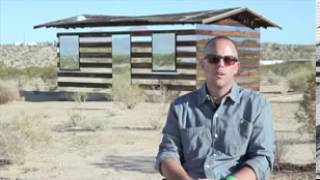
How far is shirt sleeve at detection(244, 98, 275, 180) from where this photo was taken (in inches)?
153

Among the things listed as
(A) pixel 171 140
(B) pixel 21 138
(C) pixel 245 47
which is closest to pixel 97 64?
(C) pixel 245 47

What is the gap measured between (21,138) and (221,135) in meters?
6.42

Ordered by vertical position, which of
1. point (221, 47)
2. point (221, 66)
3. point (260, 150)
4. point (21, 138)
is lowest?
point (21, 138)

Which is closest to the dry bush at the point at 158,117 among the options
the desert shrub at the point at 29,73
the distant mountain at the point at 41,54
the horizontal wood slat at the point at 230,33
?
the horizontal wood slat at the point at 230,33

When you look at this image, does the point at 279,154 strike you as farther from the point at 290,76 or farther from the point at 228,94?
the point at 290,76

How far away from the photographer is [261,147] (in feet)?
12.9

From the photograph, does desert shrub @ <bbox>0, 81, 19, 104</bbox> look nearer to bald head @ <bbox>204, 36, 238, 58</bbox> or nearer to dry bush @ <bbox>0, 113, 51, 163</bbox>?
dry bush @ <bbox>0, 113, 51, 163</bbox>

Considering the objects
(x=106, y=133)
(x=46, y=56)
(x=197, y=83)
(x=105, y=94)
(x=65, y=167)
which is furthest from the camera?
(x=46, y=56)

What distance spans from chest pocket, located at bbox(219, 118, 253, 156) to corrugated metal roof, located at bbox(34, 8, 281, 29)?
14.8 metres

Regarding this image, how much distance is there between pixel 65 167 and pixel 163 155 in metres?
5.57

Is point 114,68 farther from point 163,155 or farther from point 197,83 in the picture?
point 163,155

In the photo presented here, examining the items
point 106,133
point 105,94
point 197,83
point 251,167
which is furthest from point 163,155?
point 105,94

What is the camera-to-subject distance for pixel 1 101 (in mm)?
21250

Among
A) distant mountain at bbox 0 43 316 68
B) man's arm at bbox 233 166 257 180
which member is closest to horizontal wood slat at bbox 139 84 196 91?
man's arm at bbox 233 166 257 180
